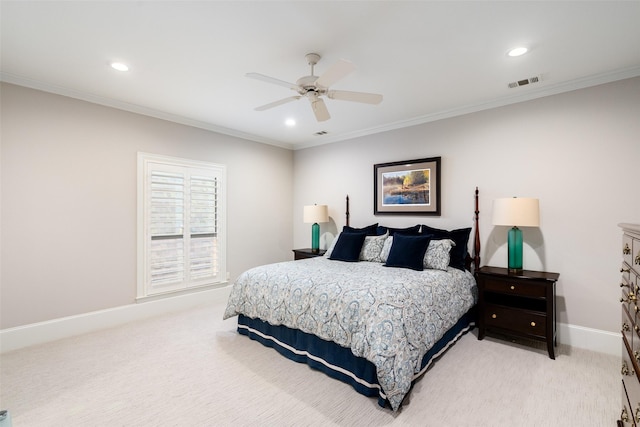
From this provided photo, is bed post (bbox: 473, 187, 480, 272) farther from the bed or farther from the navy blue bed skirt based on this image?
the navy blue bed skirt

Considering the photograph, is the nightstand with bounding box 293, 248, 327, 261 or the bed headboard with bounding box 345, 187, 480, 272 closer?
the bed headboard with bounding box 345, 187, 480, 272

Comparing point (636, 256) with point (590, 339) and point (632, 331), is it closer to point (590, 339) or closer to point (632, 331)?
point (632, 331)

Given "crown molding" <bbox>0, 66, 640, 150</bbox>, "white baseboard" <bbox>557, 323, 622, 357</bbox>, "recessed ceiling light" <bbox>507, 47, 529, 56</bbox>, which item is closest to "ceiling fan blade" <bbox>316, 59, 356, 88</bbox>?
"recessed ceiling light" <bbox>507, 47, 529, 56</bbox>

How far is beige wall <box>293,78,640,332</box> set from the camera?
9.62 ft

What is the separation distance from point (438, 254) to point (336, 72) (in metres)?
2.28

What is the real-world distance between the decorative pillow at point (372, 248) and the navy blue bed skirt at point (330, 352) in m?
1.21

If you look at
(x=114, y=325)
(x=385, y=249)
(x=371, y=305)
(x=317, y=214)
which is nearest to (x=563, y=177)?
(x=385, y=249)

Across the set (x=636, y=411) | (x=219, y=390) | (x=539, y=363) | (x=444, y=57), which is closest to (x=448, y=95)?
(x=444, y=57)

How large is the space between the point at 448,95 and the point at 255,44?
2.27 meters

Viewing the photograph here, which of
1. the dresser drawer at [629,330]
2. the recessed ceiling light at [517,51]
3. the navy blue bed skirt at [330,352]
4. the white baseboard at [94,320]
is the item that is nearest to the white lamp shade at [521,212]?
the navy blue bed skirt at [330,352]

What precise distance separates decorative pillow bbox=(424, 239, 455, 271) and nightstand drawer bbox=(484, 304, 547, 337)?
0.62 meters

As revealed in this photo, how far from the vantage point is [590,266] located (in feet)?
10.1

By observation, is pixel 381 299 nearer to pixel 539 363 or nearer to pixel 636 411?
pixel 636 411

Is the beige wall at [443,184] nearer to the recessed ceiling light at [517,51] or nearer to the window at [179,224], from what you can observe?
the window at [179,224]
